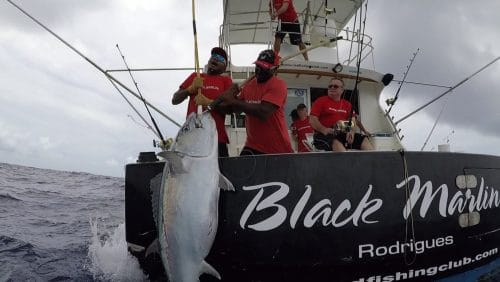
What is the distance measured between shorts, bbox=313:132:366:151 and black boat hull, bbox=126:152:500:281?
3.43 feet

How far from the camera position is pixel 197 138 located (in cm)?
244

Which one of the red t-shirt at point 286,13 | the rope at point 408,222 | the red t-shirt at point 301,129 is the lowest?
the rope at point 408,222

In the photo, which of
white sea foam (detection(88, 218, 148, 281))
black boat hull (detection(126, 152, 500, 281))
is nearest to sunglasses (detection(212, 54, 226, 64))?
Answer: black boat hull (detection(126, 152, 500, 281))

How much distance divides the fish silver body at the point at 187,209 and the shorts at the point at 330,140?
2.09 m

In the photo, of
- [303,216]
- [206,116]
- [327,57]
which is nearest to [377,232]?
[303,216]

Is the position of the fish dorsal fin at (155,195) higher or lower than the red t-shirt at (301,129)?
lower

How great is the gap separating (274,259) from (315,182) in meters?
0.64

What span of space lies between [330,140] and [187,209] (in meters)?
2.31

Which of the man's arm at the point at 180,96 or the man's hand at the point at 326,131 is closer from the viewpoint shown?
the man's arm at the point at 180,96

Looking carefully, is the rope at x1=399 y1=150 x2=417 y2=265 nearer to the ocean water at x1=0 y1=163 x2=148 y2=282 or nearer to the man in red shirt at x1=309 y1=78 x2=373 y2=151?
the man in red shirt at x1=309 y1=78 x2=373 y2=151

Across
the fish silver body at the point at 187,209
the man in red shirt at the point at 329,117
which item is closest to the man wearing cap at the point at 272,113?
the fish silver body at the point at 187,209

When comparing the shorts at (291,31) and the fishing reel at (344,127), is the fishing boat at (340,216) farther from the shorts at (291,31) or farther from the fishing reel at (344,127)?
the shorts at (291,31)

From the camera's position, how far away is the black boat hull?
2928mm

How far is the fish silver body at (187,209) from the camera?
2338 millimetres
